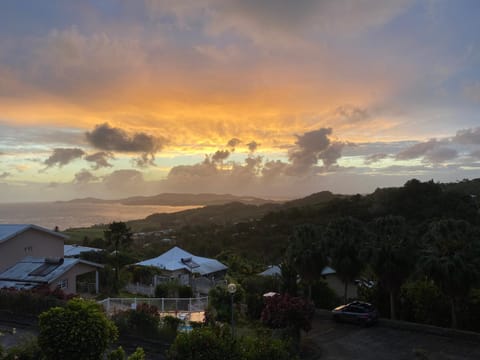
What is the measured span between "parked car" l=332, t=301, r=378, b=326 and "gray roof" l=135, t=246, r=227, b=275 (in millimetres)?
17101

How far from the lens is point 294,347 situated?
14.5m

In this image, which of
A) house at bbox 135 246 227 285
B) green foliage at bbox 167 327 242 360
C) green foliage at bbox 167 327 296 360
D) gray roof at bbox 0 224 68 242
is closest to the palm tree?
green foliage at bbox 167 327 296 360

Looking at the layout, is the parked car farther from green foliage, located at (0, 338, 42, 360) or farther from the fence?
green foliage, located at (0, 338, 42, 360)

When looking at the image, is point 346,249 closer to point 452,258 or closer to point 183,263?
point 452,258

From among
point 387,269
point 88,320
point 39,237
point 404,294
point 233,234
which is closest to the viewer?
point 88,320

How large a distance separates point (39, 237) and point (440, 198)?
47.1m

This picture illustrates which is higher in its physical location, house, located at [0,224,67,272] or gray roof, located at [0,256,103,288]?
house, located at [0,224,67,272]

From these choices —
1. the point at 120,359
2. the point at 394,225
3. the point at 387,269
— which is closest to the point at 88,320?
the point at 120,359

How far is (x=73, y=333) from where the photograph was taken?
895 cm

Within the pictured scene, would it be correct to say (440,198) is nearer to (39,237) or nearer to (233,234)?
(233,234)

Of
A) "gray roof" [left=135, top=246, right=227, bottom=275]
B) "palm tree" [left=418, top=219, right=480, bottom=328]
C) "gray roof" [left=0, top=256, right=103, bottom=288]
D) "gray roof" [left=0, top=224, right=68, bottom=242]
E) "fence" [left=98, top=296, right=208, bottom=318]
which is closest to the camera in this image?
"palm tree" [left=418, top=219, right=480, bottom=328]

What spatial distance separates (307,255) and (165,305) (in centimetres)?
808

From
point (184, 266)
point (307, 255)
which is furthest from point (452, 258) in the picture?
point (184, 266)

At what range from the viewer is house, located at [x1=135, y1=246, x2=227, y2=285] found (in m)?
33.5
